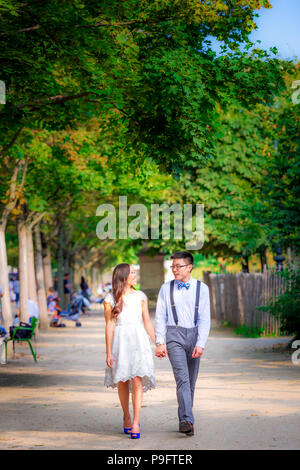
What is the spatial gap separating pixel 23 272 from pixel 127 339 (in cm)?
1678

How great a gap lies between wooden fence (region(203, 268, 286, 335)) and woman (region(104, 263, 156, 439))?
35.2 ft

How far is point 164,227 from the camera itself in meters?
40.6

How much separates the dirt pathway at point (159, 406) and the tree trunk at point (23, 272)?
5070 mm

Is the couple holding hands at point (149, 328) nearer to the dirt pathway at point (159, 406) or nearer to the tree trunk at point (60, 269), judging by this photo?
the dirt pathway at point (159, 406)

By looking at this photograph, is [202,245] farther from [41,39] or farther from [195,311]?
[195,311]

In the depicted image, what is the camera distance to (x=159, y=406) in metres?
10.8

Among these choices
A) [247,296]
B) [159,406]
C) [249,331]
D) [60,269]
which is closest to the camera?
[159,406]

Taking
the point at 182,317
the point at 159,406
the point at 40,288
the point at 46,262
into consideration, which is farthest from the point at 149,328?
the point at 46,262

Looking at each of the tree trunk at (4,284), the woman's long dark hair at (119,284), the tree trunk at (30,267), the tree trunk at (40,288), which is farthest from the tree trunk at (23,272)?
the woman's long dark hair at (119,284)

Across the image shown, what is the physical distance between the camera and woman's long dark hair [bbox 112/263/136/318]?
28.0ft

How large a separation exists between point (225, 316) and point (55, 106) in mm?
17765

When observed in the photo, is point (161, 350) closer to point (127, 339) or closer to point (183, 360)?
point (183, 360)

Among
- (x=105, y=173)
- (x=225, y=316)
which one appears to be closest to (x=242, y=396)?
(x=105, y=173)

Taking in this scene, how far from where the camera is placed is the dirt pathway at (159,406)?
8.18 meters
